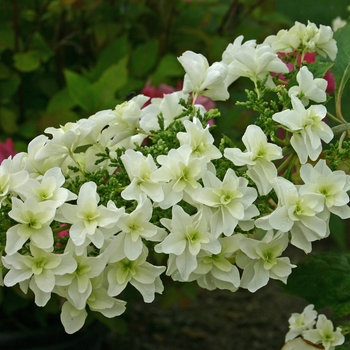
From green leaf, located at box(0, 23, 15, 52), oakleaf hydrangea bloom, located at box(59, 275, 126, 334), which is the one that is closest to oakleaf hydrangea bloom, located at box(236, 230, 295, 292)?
oakleaf hydrangea bloom, located at box(59, 275, 126, 334)

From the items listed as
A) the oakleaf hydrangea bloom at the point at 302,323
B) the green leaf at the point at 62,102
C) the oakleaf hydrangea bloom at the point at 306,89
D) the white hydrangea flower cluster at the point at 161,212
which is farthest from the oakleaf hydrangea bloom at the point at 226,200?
the green leaf at the point at 62,102

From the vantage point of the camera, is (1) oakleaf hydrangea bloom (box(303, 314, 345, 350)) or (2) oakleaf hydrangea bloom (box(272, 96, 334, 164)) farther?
(1) oakleaf hydrangea bloom (box(303, 314, 345, 350))

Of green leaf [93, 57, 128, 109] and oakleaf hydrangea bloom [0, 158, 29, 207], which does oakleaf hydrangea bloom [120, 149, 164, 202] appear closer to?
oakleaf hydrangea bloom [0, 158, 29, 207]

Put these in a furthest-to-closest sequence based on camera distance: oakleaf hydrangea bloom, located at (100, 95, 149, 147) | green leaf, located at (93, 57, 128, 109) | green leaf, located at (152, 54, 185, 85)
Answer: green leaf, located at (152, 54, 185, 85) < green leaf, located at (93, 57, 128, 109) < oakleaf hydrangea bloom, located at (100, 95, 149, 147)

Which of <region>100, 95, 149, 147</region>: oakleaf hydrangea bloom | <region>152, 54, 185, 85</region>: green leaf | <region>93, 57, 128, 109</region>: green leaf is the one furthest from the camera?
<region>152, 54, 185, 85</region>: green leaf

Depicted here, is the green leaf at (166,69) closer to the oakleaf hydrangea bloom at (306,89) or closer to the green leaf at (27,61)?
the green leaf at (27,61)

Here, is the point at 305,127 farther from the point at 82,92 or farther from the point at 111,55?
the point at 111,55

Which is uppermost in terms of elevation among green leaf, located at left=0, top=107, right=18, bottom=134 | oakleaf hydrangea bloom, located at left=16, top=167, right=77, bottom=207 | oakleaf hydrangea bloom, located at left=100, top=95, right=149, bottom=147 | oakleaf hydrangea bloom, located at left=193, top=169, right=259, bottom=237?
oakleaf hydrangea bloom, located at left=193, top=169, right=259, bottom=237

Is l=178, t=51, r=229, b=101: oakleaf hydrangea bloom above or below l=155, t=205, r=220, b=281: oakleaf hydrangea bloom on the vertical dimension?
above
